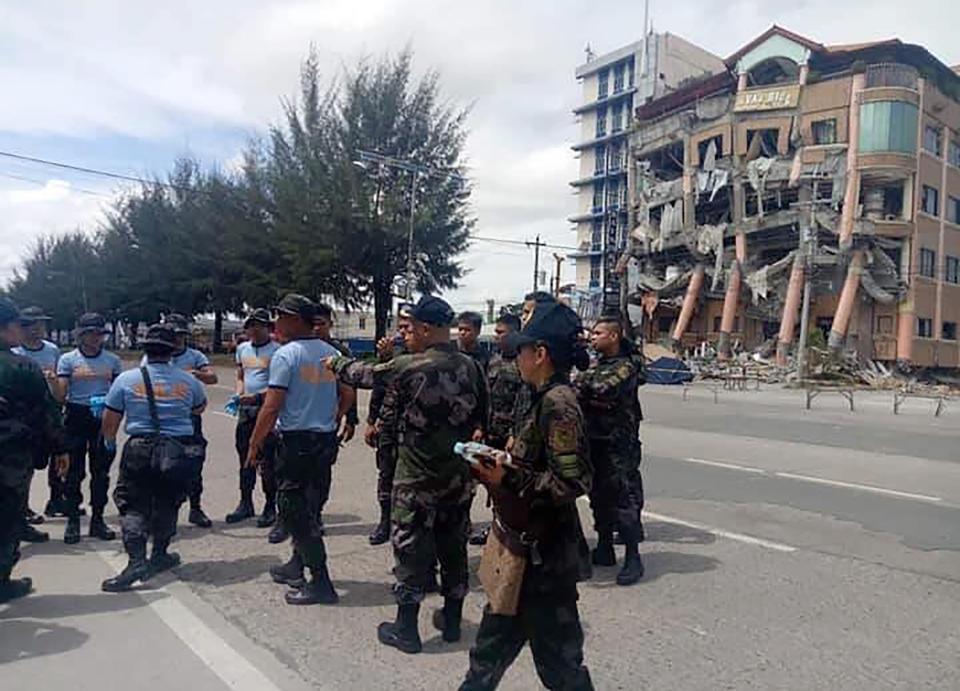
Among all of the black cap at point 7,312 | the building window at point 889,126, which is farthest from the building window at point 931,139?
the black cap at point 7,312

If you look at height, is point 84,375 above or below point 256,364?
below

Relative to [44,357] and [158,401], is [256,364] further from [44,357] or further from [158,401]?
[44,357]

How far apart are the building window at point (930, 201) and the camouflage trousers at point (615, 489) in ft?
140

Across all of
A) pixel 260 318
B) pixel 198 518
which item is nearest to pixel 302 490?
pixel 198 518

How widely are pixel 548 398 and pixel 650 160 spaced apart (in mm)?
55723

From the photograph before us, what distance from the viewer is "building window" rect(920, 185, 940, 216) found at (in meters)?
40.3

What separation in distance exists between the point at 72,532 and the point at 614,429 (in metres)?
4.34

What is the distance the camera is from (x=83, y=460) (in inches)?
243

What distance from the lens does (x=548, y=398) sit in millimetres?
2768

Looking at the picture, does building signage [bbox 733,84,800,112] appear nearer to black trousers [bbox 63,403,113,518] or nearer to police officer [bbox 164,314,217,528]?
police officer [bbox 164,314,217,528]

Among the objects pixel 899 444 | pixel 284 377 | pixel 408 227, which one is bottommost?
pixel 899 444

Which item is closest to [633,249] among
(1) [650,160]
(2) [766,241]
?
(1) [650,160]

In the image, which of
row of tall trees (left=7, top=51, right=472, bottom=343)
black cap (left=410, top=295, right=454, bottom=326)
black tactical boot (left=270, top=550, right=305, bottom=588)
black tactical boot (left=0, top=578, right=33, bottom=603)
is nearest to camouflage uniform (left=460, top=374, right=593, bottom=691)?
black cap (left=410, top=295, right=454, bottom=326)

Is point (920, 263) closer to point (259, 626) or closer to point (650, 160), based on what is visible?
point (650, 160)
